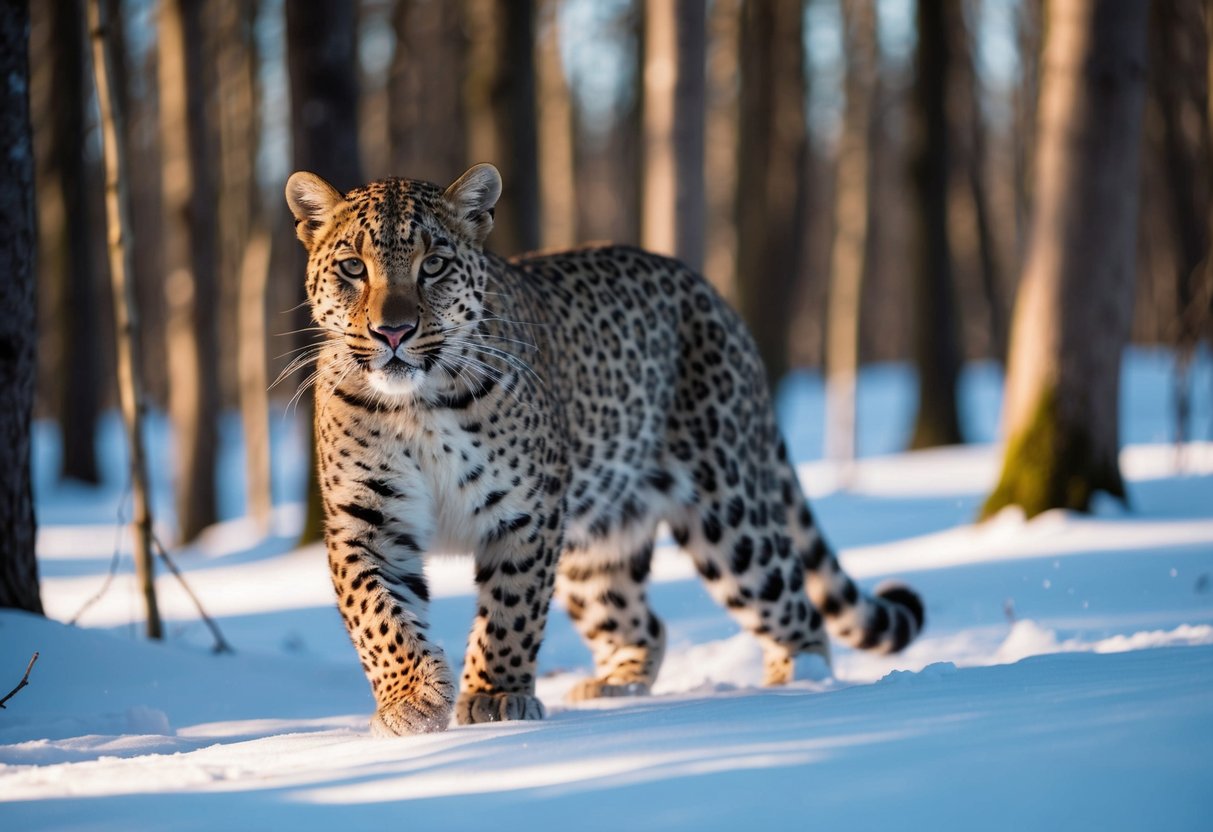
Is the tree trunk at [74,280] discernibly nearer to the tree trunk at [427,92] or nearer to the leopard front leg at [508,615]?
the tree trunk at [427,92]

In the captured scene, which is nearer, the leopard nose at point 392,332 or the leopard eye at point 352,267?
the leopard nose at point 392,332

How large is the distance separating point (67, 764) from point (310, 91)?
758cm

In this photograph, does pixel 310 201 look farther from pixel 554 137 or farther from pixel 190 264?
pixel 554 137

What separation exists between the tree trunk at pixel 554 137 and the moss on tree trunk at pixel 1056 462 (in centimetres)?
1525

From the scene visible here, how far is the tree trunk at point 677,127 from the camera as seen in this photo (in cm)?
991

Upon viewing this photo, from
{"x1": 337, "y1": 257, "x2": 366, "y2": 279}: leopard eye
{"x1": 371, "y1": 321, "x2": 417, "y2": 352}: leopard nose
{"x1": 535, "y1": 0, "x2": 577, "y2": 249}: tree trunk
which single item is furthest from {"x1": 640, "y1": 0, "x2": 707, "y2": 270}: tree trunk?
{"x1": 535, "y1": 0, "x2": 577, "y2": 249}: tree trunk

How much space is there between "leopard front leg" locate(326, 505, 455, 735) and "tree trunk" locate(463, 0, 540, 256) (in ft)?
26.9

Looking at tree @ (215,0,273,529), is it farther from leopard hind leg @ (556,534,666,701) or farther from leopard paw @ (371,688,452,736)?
leopard paw @ (371,688,452,736)

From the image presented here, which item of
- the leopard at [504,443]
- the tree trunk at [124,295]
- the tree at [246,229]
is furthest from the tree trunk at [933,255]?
the tree trunk at [124,295]

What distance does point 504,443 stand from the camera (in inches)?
184

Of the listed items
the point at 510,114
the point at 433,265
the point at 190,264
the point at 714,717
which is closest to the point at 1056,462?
A: the point at 433,265

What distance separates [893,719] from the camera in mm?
3377

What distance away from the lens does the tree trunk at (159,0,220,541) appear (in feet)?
45.8

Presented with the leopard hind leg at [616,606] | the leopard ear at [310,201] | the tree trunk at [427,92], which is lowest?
the leopard hind leg at [616,606]
